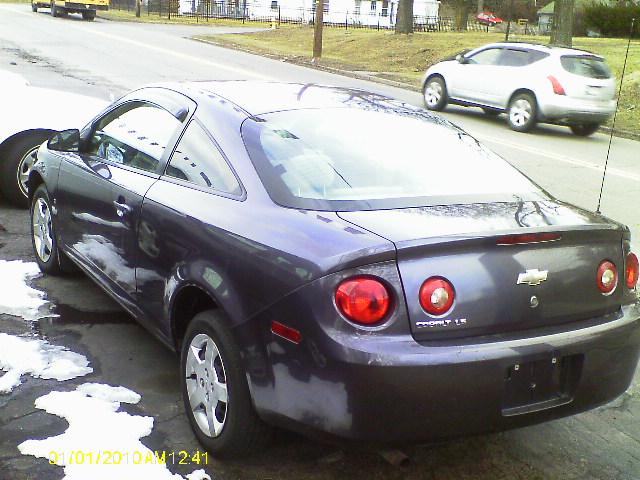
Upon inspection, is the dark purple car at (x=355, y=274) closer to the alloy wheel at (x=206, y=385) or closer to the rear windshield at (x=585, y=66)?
the alloy wheel at (x=206, y=385)

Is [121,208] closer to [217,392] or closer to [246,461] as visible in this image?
[217,392]

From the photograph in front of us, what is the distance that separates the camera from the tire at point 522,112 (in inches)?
598

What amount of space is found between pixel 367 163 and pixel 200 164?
2.57 ft

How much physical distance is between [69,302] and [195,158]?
1.88m

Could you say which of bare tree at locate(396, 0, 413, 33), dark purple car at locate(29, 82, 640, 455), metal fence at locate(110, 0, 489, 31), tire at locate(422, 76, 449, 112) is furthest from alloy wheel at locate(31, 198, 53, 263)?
metal fence at locate(110, 0, 489, 31)

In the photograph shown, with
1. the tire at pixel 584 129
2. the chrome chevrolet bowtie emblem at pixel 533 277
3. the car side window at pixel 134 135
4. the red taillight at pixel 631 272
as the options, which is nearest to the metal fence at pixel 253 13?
the tire at pixel 584 129

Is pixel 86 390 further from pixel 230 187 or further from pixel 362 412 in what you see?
pixel 362 412

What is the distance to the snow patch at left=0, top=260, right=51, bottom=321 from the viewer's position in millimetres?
4871

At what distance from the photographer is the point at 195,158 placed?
3738 mm

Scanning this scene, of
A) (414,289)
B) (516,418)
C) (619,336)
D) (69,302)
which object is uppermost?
(414,289)

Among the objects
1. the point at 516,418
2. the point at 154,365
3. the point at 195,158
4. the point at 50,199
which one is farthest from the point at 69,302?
the point at 516,418

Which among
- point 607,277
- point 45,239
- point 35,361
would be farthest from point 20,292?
point 607,277

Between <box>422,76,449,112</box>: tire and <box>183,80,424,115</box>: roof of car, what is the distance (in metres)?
13.1

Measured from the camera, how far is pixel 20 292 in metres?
5.20
